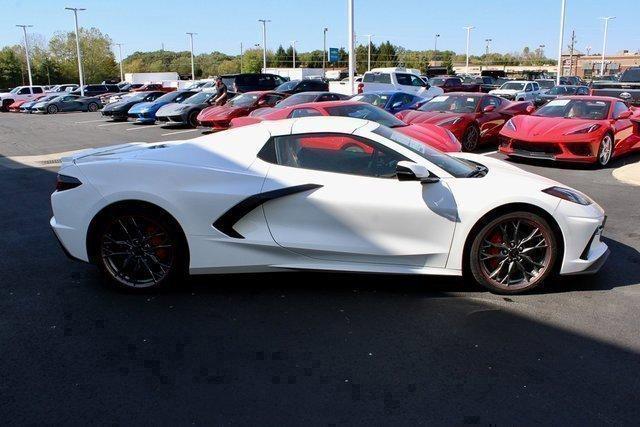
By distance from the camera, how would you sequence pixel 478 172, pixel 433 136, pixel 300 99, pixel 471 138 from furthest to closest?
pixel 300 99, pixel 471 138, pixel 433 136, pixel 478 172

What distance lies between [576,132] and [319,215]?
25.8 ft

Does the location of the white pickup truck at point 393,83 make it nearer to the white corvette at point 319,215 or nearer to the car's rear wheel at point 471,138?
the car's rear wheel at point 471,138

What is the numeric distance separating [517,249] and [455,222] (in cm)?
55

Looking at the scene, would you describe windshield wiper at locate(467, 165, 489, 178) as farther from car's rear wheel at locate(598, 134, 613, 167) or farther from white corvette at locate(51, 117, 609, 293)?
car's rear wheel at locate(598, 134, 613, 167)

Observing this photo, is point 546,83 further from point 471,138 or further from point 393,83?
point 471,138

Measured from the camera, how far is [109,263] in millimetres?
4516

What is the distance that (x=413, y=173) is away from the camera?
420cm

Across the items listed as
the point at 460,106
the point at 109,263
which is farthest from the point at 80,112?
the point at 109,263

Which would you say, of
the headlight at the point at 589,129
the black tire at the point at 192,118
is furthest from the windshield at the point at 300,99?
the headlight at the point at 589,129

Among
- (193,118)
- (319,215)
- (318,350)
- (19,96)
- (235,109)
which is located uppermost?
(19,96)

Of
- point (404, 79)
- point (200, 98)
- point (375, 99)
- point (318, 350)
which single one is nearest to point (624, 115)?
point (375, 99)

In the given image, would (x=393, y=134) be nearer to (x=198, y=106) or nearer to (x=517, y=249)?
(x=517, y=249)

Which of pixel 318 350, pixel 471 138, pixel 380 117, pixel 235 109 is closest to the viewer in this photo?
pixel 318 350

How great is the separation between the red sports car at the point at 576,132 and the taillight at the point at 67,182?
848cm
